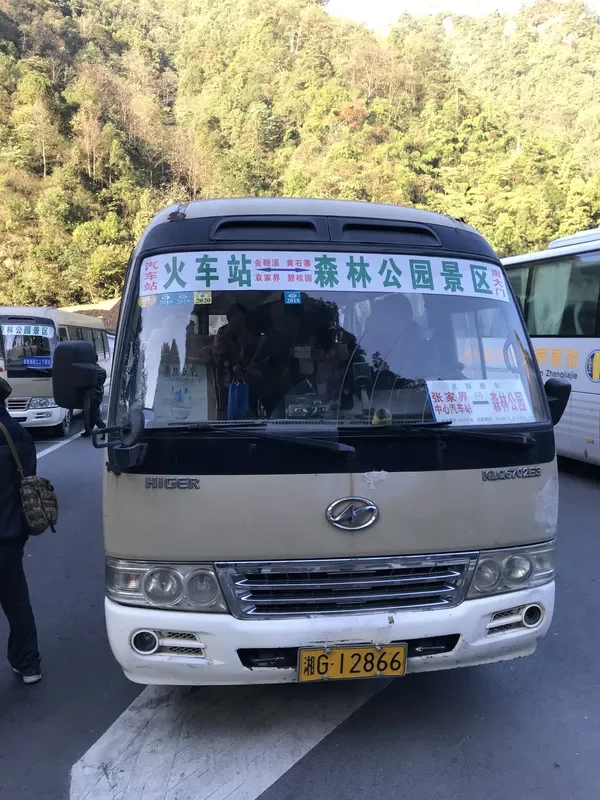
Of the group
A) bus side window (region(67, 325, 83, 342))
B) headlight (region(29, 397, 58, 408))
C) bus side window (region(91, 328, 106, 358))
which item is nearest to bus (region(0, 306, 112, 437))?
headlight (region(29, 397, 58, 408))

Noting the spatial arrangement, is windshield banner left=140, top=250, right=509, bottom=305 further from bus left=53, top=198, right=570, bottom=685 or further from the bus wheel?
the bus wheel

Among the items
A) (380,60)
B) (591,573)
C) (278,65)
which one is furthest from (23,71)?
(591,573)

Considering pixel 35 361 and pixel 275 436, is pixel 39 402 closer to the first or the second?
pixel 35 361

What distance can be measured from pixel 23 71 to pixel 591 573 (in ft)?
215

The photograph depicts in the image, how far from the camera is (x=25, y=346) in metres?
12.6

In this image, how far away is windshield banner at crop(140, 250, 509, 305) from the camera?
10.1ft

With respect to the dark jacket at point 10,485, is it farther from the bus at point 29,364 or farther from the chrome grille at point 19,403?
the chrome grille at point 19,403

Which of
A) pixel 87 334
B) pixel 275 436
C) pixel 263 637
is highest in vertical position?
pixel 87 334

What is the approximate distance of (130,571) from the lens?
2.82 m

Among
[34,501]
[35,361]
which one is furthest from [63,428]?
[34,501]

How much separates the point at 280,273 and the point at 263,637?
159 centimetres

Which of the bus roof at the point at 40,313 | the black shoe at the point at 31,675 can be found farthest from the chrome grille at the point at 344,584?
the bus roof at the point at 40,313

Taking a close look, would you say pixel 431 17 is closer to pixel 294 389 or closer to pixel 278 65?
pixel 278 65

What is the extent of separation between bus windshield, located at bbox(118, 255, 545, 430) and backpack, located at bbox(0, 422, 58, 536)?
0.90m
